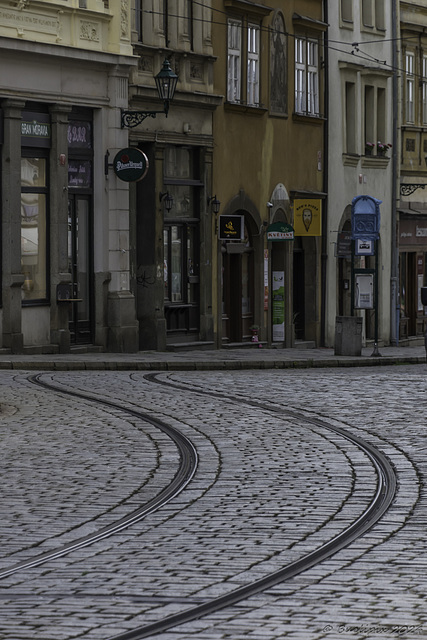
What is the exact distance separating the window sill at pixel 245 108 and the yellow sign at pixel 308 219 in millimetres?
2780

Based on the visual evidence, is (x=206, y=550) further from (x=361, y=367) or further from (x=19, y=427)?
(x=361, y=367)

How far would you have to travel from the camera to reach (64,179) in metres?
27.1

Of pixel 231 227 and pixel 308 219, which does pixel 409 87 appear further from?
pixel 231 227

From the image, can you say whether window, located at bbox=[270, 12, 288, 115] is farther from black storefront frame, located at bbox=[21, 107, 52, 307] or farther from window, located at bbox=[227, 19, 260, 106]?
black storefront frame, located at bbox=[21, 107, 52, 307]

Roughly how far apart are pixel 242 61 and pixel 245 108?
3.55ft

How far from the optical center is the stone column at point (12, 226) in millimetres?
25672

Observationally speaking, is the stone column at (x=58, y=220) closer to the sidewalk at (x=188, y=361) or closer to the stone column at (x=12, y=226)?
the sidewalk at (x=188, y=361)

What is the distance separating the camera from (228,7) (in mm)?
32969

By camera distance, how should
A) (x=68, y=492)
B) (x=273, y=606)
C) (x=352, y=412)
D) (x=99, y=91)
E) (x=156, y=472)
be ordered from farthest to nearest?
(x=99, y=91) → (x=352, y=412) → (x=156, y=472) → (x=68, y=492) → (x=273, y=606)

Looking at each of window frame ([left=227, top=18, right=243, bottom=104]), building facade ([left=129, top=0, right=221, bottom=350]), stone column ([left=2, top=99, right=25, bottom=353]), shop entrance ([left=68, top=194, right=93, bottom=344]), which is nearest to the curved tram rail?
stone column ([left=2, top=99, right=25, bottom=353])

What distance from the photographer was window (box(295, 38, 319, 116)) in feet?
121

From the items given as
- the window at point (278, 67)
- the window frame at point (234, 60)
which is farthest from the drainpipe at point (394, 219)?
the window frame at point (234, 60)

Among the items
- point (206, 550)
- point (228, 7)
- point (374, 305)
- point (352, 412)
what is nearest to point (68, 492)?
point (206, 550)

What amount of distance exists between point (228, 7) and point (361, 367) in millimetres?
9028
